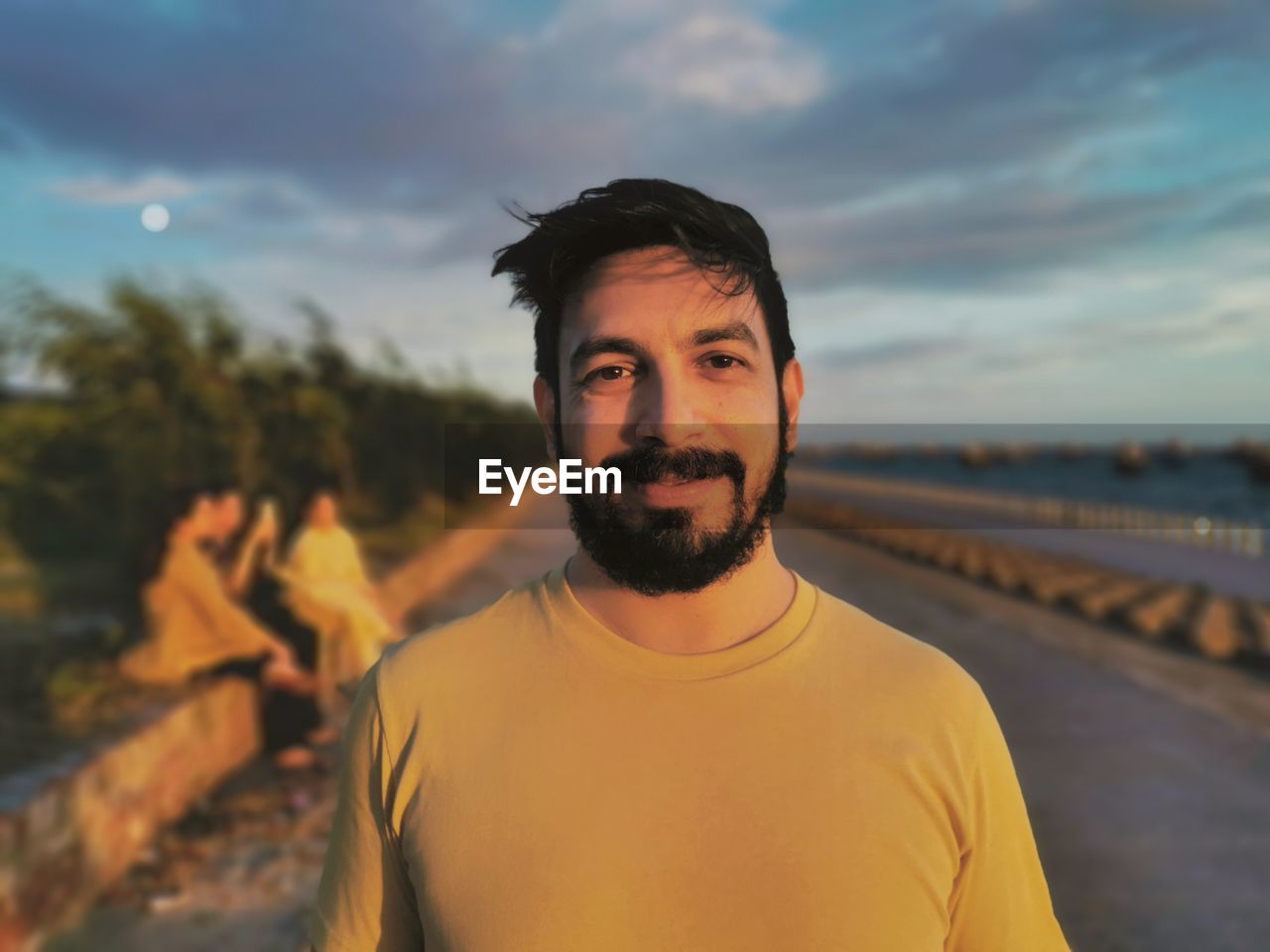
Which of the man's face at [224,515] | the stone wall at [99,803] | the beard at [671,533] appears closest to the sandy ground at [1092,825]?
the stone wall at [99,803]

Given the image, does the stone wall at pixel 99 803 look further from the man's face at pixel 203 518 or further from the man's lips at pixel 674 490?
the man's lips at pixel 674 490

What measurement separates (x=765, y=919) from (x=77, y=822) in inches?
178

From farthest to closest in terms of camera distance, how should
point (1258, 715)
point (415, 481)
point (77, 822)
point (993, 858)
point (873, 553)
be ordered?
point (415, 481) → point (873, 553) → point (1258, 715) → point (77, 822) → point (993, 858)

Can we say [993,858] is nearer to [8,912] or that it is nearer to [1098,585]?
[8,912]

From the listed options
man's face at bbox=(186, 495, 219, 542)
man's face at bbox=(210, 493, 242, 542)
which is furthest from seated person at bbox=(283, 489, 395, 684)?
man's face at bbox=(186, 495, 219, 542)

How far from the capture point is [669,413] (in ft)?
5.17

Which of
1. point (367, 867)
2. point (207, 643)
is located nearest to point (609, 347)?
point (367, 867)

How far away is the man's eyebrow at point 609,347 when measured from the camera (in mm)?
1620

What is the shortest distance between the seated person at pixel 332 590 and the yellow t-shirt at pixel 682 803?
6165mm

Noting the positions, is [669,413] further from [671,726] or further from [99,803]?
[99,803]

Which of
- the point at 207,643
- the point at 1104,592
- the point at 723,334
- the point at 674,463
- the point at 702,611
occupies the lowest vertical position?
the point at 1104,592

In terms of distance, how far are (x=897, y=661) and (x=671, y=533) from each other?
413 mm

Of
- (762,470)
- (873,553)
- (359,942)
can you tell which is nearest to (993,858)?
(762,470)

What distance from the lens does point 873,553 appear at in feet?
69.8
